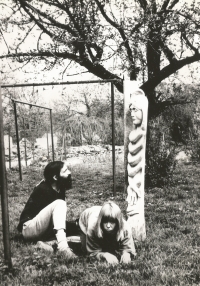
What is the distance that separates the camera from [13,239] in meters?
5.29

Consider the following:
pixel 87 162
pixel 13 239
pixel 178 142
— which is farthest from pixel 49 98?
pixel 13 239

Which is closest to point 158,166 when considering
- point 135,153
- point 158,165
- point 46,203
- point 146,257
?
point 158,165

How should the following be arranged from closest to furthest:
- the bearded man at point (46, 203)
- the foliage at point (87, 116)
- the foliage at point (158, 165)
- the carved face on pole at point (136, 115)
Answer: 1. the bearded man at point (46, 203)
2. the carved face on pole at point (136, 115)
3. the foliage at point (158, 165)
4. the foliage at point (87, 116)

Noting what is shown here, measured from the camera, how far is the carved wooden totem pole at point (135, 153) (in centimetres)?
504

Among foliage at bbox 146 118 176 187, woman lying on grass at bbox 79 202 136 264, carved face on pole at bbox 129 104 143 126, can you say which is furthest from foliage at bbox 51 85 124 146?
woman lying on grass at bbox 79 202 136 264

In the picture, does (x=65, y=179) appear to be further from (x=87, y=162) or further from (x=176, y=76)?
(x=87, y=162)

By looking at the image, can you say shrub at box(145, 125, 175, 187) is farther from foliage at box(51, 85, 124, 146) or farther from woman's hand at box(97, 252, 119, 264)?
woman's hand at box(97, 252, 119, 264)

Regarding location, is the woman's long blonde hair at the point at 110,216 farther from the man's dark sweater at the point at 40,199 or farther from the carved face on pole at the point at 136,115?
the carved face on pole at the point at 136,115

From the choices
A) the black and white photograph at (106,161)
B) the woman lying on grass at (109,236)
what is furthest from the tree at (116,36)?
the woman lying on grass at (109,236)

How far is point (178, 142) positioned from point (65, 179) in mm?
10500

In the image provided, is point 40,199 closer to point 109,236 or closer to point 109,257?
point 109,236

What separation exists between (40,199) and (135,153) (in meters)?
1.30

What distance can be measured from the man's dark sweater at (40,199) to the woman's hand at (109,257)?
0.97 meters

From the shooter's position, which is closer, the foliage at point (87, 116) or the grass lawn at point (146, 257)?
the grass lawn at point (146, 257)
